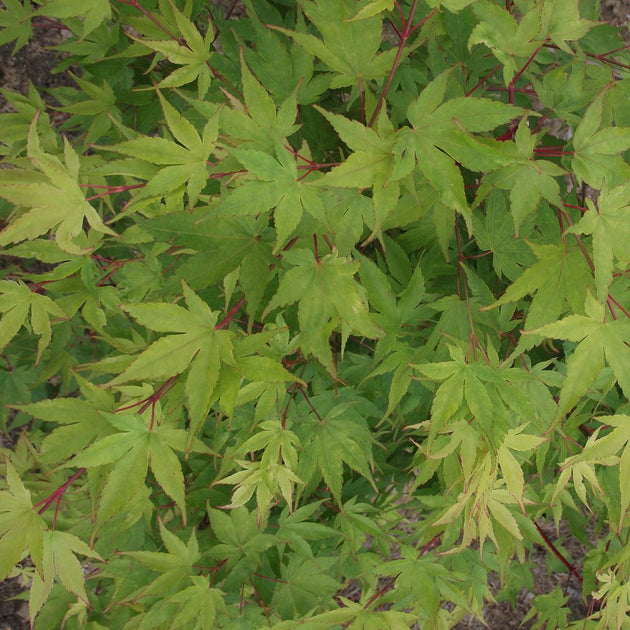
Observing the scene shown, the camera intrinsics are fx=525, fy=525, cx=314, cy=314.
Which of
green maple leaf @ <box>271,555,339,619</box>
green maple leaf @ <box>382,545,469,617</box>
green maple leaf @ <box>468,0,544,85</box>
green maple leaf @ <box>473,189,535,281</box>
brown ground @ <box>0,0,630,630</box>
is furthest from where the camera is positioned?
brown ground @ <box>0,0,630,630</box>

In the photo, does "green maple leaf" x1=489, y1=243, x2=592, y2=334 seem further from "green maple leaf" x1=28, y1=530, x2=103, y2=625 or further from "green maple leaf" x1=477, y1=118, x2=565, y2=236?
"green maple leaf" x1=28, y1=530, x2=103, y2=625

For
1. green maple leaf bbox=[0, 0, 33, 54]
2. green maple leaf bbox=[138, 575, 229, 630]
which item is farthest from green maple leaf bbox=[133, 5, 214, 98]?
green maple leaf bbox=[138, 575, 229, 630]

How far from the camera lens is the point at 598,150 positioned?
114 cm

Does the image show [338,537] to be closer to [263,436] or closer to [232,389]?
[263,436]

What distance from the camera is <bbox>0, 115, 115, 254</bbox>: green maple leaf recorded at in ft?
3.17

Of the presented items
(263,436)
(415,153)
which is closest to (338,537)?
(263,436)

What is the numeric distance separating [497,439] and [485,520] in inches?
8.9

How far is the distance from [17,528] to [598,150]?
1.49 meters

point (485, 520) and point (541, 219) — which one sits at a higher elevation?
point (541, 219)

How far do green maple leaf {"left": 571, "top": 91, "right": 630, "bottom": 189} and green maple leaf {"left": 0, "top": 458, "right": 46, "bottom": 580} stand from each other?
1410mm

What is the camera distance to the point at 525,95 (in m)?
1.58

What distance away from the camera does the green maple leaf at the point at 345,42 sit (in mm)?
1187

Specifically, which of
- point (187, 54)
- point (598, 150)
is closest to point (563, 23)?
point (598, 150)

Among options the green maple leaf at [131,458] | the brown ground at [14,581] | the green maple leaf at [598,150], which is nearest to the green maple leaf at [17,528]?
the green maple leaf at [131,458]
